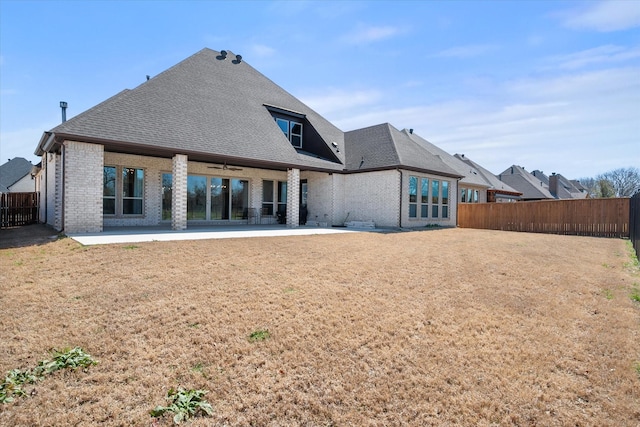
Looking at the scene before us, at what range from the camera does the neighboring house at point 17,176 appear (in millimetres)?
35906

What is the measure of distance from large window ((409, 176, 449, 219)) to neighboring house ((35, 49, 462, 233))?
0.06 m

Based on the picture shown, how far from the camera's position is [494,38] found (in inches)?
419

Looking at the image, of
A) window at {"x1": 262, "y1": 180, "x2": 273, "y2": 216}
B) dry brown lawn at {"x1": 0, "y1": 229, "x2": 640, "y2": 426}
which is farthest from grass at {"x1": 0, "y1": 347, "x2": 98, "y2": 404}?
window at {"x1": 262, "y1": 180, "x2": 273, "y2": 216}

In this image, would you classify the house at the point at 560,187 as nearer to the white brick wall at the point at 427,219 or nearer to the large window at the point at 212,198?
the white brick wall at the point at 427,219

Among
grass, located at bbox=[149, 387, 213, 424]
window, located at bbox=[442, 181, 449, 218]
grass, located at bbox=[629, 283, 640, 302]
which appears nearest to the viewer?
grass, located at bbox=[149, 387, 213, 424]

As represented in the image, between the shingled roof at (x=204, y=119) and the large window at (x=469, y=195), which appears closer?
the shingled roof at (x=204, y=119)

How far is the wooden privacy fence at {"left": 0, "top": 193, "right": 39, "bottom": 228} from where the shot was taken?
16089 mm

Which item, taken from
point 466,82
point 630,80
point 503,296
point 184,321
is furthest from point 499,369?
point 466,82

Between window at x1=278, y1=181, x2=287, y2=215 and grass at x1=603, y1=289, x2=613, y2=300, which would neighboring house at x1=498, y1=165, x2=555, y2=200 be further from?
grass at x1=603, y1=289, x2=613, y2=300

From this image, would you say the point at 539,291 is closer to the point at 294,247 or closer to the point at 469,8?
the point at 294,247

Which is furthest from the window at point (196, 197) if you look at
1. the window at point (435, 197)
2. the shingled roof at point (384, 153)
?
the window at point (435, 197)

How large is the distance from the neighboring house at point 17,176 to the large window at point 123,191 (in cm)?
2984

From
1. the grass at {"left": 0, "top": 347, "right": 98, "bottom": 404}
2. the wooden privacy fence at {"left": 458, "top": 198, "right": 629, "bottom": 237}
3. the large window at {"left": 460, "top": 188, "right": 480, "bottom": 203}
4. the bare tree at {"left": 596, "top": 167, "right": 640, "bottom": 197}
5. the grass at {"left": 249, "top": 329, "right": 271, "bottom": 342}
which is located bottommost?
the grass at {"left": 0, "top": 347, "right": 98, "bottom": 404}

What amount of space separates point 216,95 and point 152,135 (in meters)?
5.72
